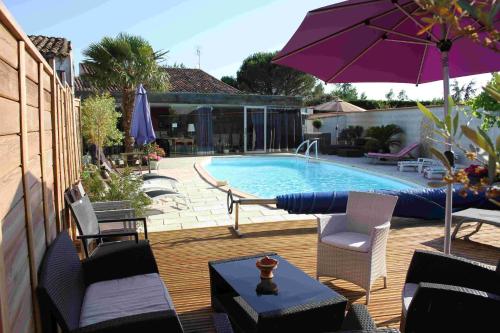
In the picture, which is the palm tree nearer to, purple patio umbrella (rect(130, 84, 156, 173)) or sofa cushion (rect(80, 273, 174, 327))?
purple patio umbrella (rect(130, 84, 156, 173))

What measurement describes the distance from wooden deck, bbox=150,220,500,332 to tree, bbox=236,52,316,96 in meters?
34.1

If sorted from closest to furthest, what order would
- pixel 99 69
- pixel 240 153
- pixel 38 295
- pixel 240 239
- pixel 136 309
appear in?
pixel 38 295 < pixel 136 309 < pixel 240 239 < pixel 99 69 < pixel 240 153

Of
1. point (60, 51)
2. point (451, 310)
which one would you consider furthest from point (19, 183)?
point (60, 51)

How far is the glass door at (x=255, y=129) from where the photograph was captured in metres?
19.6

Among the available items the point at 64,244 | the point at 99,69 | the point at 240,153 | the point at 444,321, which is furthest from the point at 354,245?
the point at 240,153

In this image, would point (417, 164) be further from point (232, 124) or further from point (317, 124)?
point (317, 124)

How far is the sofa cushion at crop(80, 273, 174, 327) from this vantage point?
232cm

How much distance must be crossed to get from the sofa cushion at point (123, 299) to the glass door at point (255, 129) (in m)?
16.8

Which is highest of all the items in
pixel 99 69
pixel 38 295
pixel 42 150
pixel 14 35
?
pixel 99 69

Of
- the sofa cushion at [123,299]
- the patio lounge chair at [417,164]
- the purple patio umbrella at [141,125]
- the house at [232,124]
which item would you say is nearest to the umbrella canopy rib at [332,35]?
the sofa cushion at [123,299]

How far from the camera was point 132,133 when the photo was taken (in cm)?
1020

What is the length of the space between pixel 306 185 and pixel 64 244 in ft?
33.2

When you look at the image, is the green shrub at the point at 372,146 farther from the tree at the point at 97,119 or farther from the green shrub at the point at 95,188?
the green shrub at the point at 95,188

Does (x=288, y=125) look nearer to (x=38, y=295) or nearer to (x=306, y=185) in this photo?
(x=306, y=185)
